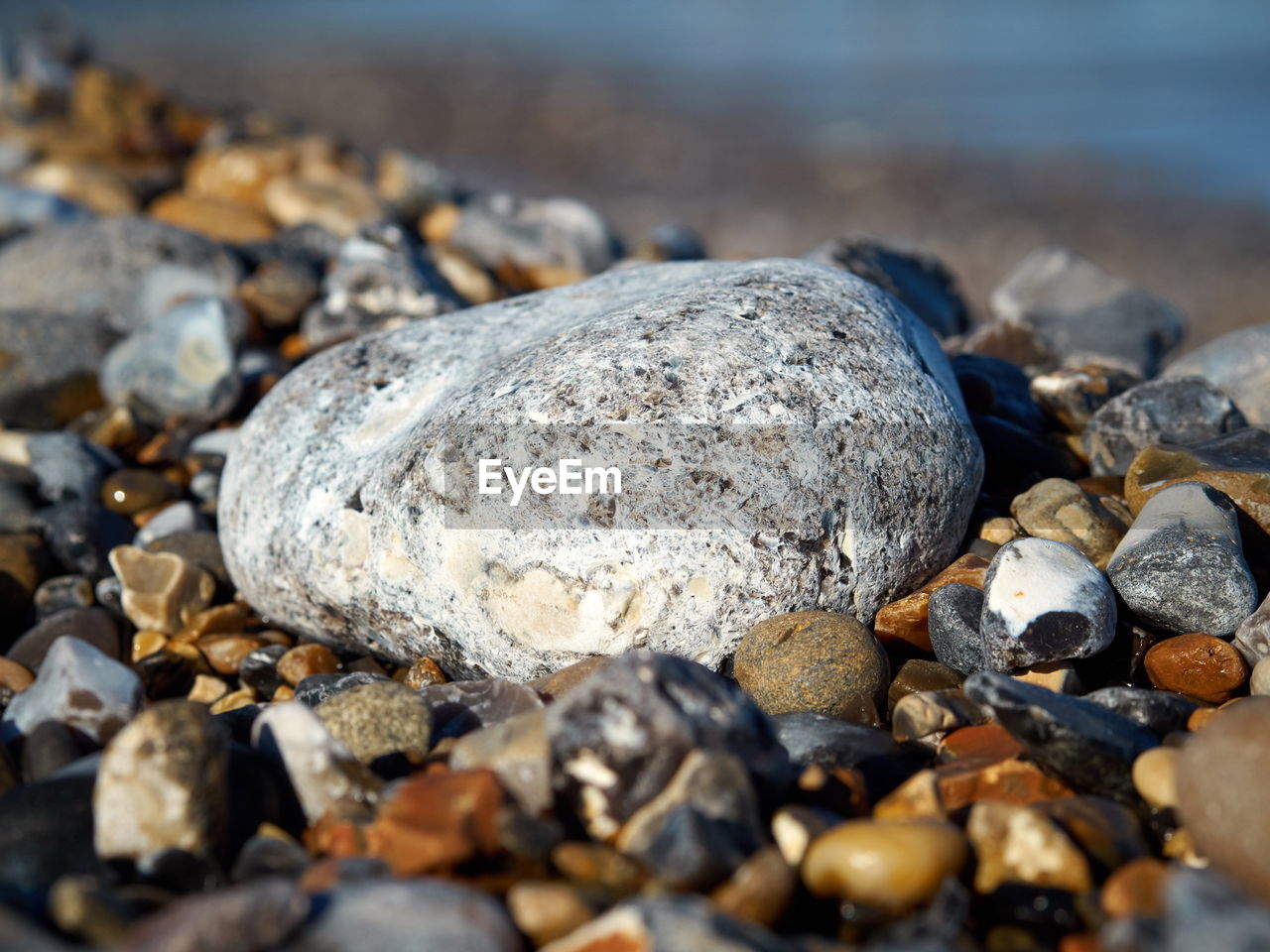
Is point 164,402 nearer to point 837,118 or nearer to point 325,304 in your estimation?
point 325,304

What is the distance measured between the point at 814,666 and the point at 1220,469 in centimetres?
151

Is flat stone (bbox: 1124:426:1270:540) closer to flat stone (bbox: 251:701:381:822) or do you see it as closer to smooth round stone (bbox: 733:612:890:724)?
smooth round stone (bbox: 733:612:890:724)

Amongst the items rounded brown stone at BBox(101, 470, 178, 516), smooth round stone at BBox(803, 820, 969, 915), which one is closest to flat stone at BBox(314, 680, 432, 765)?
smooth round stone at BBox(803, 820, 969, 915)

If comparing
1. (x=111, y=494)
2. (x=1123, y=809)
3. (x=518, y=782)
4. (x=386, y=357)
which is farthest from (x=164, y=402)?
(x=1123, y=809)

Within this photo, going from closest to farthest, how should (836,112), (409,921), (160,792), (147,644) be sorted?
(409,921) < (160,792) < (147,644) < (836,112)

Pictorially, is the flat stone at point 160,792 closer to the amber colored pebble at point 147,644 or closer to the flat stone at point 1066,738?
the amber colored pebble at point 147,644

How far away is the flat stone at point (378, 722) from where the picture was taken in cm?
246

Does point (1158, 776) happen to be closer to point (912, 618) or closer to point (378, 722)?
point (912, 618)

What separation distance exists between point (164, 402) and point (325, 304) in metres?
0.95

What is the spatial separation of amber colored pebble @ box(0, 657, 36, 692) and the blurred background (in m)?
5.21

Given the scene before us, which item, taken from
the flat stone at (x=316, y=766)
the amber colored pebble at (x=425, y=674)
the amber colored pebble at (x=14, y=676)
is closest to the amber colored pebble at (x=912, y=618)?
the amber colored pebble at (x=425, y=674)

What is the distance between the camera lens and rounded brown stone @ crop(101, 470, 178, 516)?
413 cm

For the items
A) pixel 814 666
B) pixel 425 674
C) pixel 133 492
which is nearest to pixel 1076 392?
pixel 814 666

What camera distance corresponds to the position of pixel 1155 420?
3664mm
